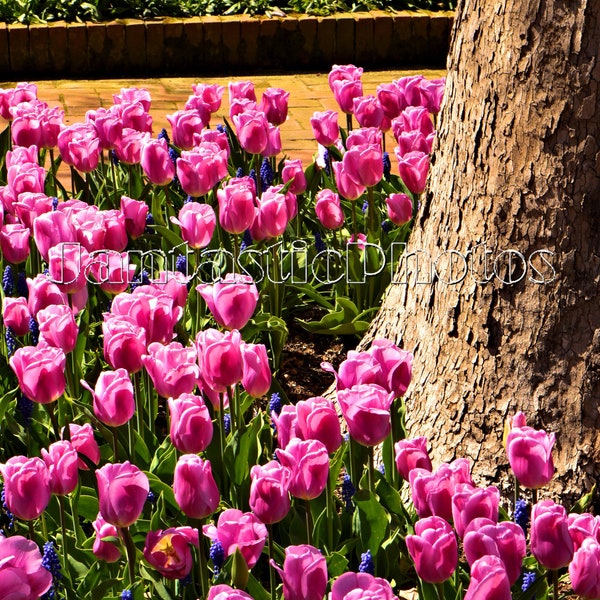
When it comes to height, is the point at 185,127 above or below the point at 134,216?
above

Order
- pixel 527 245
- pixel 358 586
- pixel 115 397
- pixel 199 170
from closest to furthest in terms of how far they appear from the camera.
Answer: pixel 358 586, pixel 115 397, pixel 527 245, pixel 199 170

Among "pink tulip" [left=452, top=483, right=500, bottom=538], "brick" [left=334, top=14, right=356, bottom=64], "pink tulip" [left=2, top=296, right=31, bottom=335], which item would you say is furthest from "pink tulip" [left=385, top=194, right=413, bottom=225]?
"brick" [left=334, top=14, right=356, bottom=64]

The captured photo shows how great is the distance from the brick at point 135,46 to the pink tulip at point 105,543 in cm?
545

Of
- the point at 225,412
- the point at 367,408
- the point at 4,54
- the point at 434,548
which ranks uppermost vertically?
the point at 367,408

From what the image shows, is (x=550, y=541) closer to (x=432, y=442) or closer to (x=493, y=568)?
(x=493, y=568)

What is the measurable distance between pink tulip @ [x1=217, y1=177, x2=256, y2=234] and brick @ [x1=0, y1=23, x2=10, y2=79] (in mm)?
4442

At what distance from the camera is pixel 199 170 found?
334 centimetres

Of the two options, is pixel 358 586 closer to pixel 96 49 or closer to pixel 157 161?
pixel 157 161

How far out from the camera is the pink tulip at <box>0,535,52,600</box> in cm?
161

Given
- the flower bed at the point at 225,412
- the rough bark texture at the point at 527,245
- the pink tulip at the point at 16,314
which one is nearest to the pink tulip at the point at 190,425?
the flower bed at the point at 225,412

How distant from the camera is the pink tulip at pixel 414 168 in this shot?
3484 millimetres

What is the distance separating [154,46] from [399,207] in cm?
407

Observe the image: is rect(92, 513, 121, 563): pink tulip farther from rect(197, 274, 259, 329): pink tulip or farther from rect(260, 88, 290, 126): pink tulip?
rect(260, 88, 290, 126): pink tulip

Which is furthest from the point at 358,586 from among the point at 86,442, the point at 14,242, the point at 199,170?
the point at 199,170
